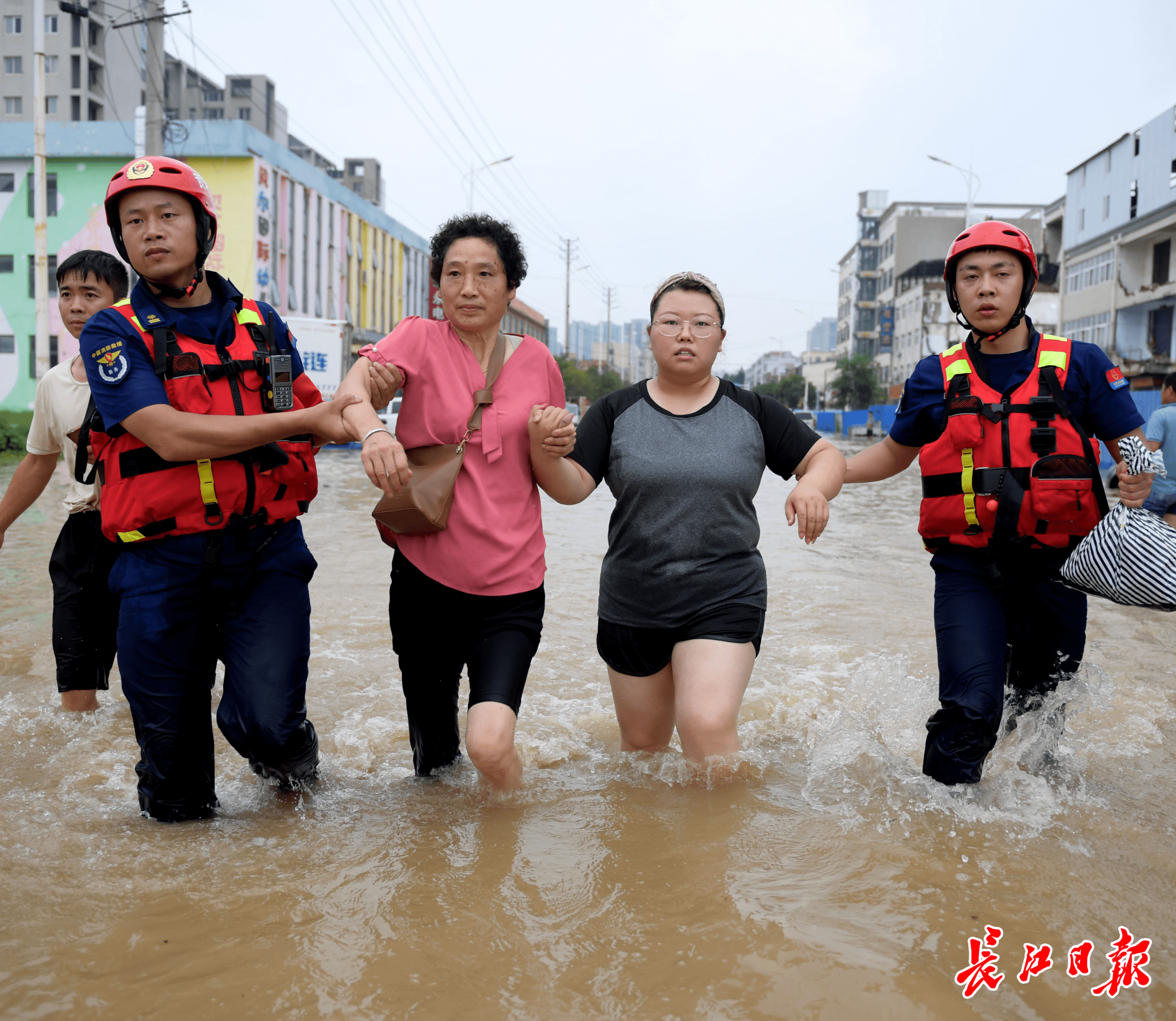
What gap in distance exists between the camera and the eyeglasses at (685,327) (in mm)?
3971

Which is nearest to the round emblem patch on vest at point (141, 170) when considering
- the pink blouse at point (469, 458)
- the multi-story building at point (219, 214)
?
the pink blouse at point (469, 458)

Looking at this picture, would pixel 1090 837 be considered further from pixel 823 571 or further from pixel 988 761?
pixel 823 571

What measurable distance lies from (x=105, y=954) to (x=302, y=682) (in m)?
1.10

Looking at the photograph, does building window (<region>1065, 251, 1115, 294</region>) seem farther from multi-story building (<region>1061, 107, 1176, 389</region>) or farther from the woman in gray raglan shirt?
the woman in gray raglan shirt

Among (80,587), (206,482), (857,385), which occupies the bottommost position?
(80,587)

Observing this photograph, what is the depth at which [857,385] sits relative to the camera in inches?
3191

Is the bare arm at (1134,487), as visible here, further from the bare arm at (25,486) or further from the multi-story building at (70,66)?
the multi-story building at (70,66)

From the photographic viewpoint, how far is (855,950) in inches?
111

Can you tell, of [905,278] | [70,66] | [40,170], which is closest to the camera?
[40,170]

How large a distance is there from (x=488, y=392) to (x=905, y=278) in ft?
300

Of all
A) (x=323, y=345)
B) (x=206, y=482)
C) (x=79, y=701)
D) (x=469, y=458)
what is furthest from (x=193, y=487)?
(x=323, y=345)

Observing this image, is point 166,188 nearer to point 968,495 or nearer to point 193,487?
point 193,487

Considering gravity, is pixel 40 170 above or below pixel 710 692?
above

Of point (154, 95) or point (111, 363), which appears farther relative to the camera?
point (154, 95)
